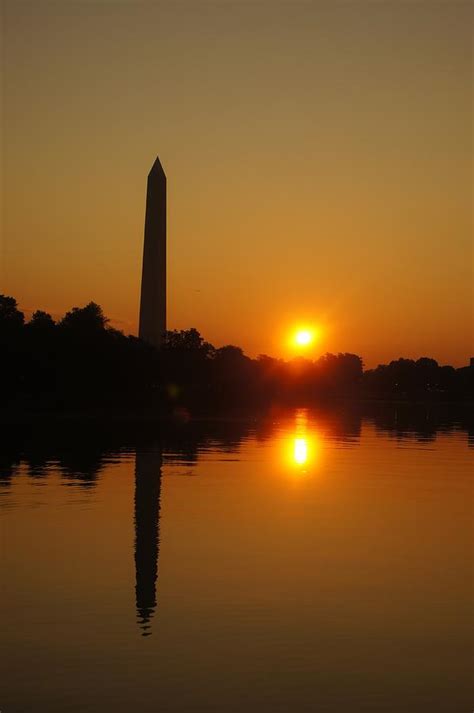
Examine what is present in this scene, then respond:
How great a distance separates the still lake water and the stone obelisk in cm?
8160

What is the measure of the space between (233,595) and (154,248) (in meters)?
103

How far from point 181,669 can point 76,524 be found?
41.6 ft

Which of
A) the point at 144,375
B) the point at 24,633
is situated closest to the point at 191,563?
the point at 24,633

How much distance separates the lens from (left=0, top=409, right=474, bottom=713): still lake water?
529 inches

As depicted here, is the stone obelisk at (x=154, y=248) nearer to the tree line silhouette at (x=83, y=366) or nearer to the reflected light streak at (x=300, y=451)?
the tree line silhouette at (x=83, y=366)

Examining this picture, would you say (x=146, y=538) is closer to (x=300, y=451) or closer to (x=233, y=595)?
(x=233, y=595)

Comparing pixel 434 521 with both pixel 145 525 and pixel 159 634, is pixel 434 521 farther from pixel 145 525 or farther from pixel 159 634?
pixel 159 634

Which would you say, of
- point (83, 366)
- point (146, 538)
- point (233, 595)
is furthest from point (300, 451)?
point (83, 366)

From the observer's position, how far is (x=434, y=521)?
2872cm

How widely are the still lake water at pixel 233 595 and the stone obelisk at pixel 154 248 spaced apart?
81.6 metres

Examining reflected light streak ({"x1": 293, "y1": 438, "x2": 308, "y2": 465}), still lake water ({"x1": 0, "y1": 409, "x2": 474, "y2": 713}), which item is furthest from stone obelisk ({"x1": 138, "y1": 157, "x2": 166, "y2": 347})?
still lake water ({"x1": 0, "y1": 409, "x2": 474, "y2": 713})

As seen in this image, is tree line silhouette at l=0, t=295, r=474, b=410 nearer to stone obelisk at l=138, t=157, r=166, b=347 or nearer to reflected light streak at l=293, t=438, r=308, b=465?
stone obelisk at l=138, t=157, r=166, b=347

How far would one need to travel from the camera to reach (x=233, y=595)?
18.6m

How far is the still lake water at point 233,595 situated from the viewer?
13445mm
